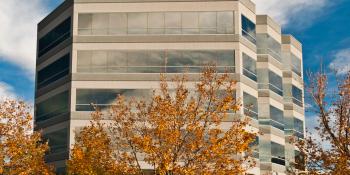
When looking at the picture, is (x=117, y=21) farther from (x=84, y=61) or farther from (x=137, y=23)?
(x=84, y=61)

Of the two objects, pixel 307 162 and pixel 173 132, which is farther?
pixel 307 162

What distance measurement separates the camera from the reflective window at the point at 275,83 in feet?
190

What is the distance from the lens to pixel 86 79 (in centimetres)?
5028

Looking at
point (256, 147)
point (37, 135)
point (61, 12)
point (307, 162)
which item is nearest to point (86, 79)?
point (61, 12)

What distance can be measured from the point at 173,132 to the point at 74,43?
29.1 meters

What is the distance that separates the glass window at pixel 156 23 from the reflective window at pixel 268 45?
11.0m

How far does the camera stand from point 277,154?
186 ft

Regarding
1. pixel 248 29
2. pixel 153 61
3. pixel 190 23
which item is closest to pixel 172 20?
pixel 190 23

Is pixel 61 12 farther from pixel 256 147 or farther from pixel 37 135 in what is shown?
pixel 37 135

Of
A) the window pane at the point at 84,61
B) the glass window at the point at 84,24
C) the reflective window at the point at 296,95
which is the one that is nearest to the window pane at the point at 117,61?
the window pane at the point at 84,61

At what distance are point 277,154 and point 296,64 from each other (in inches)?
482

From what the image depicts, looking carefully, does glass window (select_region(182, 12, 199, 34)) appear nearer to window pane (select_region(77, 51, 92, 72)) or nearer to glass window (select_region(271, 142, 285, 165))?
window pane (select_region(77, 51, 92, 72))

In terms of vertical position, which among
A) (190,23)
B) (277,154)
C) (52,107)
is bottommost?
(277,154)

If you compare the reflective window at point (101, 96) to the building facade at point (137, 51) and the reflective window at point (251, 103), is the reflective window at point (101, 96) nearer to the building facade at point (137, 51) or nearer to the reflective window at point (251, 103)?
the building facade at point (137, 51)
